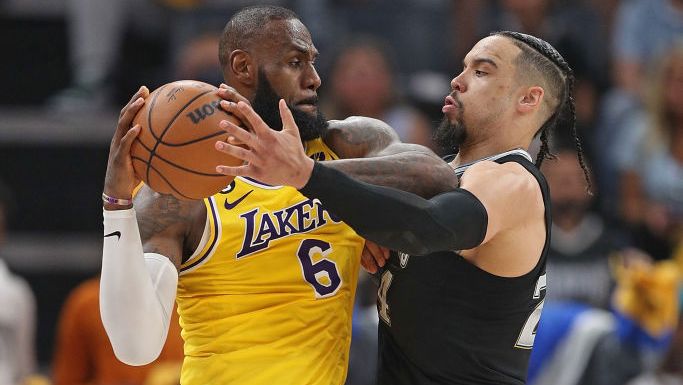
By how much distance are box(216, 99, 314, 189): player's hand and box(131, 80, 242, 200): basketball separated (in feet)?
0.41

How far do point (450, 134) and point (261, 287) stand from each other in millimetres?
923

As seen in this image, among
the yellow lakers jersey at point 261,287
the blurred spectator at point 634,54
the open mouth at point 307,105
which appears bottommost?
the blurred spectator at point 634,54

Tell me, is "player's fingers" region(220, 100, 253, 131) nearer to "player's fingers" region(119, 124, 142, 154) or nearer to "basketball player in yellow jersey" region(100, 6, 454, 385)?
"player's fingers" region(119, 124, 142, 154)

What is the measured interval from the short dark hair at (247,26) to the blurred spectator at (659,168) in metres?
4.92

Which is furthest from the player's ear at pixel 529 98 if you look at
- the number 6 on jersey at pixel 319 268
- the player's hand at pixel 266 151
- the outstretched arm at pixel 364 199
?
the player's hand at pixel 266 151

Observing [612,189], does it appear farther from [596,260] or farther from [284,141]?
[284,141]

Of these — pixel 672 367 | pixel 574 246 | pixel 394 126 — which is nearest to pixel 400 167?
pixel 672 367

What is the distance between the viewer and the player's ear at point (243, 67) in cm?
449

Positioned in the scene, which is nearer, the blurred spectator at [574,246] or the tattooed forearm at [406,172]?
the tattooed forearm at [406,172]

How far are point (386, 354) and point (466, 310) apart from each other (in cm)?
43

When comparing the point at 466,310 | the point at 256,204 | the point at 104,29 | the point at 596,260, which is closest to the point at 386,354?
the point at 466,310

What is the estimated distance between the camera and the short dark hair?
4.47 metres

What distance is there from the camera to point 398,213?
3.83 metres

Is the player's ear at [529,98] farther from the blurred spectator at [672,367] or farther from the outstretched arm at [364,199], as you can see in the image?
the blurred spectator at [672,367]
